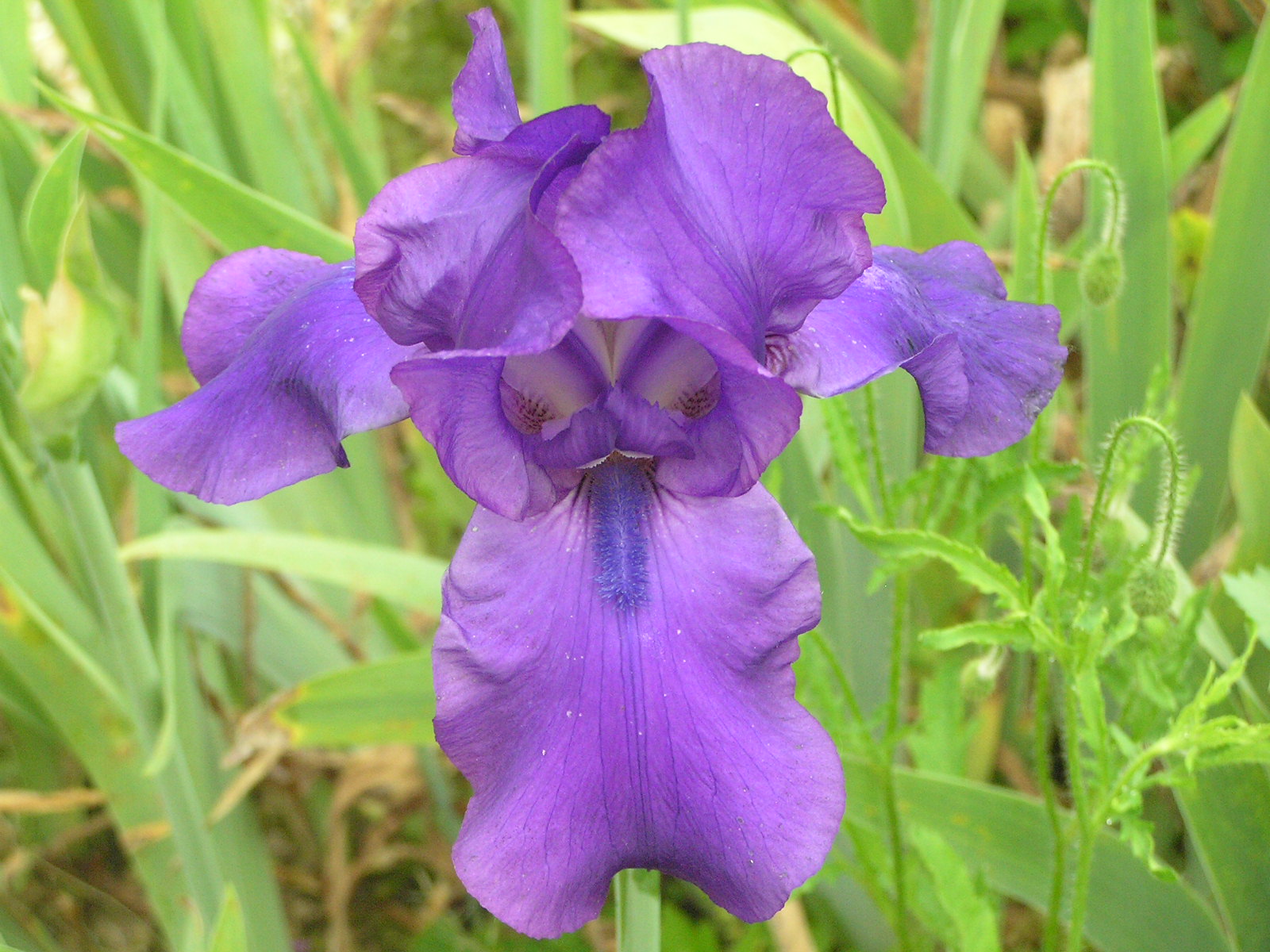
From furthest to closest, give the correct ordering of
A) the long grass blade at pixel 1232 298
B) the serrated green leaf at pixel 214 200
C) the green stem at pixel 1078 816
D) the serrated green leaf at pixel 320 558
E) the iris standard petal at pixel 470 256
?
the long grass blade at pixel 1232 298 < the serrated green leaf at pixel 320 558 < the serrated green leaf at pixel 214 200 < the green stem at pixel 1078 816 < the iris standard petal at pixel 470 256

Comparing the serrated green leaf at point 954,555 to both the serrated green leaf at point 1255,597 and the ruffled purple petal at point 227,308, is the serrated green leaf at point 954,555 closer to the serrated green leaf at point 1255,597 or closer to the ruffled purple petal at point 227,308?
the serrated green leaf at point 1255,597

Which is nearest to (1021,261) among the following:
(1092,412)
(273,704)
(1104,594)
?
(1092,412)

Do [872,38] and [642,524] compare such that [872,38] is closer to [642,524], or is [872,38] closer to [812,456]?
[812,456]

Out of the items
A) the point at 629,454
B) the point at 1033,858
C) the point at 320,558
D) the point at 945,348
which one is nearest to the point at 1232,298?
the point at 1033,858

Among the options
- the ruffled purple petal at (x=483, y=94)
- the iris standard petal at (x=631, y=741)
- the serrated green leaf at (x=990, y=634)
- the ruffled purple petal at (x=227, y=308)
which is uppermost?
the ruffled purple petal at (x=483, y=94)

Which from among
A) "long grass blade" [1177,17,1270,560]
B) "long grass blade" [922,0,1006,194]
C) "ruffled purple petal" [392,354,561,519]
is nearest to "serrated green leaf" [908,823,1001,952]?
"ruffled purple petal" [392,354,561,519]

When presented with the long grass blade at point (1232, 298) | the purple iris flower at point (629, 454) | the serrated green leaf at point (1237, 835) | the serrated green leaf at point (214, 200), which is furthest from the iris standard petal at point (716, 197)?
the long grass blade at point (1232, 298)
